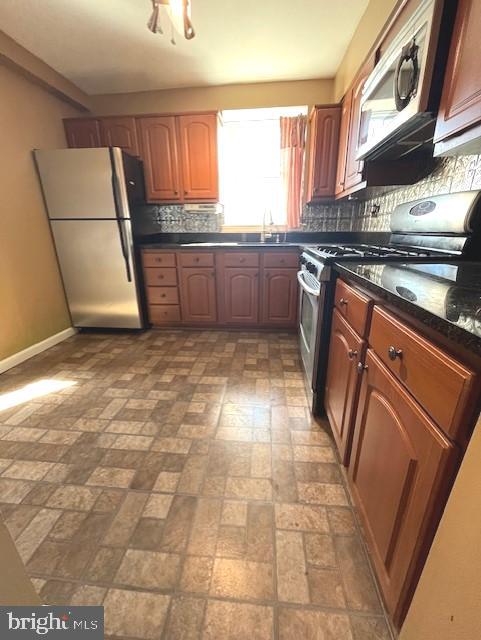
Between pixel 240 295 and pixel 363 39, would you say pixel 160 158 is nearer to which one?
pixel 240 295

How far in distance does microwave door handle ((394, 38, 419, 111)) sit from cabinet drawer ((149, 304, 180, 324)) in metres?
2.44

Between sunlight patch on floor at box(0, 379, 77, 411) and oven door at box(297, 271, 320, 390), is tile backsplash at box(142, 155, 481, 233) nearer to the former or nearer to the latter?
oven door at box(297, 271, 320, 390)

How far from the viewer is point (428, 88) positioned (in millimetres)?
1046

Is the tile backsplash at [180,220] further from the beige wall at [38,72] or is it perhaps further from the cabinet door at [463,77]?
the cabinet door at [463,77]

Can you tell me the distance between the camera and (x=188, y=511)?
3.67 ft

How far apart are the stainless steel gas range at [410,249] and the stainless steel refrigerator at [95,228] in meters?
1.87

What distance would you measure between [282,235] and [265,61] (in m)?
1.58

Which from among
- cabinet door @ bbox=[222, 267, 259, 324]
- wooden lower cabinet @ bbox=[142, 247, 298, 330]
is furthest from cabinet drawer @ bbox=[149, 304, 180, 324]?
cabinet door @ bbox=[222, 267, 259, 324]

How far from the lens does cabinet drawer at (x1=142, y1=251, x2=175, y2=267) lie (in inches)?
112

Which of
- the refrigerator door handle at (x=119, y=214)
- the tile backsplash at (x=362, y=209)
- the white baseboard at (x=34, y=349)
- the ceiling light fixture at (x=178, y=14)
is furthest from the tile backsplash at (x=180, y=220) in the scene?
the ceiling light fixture at (x=178, y=14)

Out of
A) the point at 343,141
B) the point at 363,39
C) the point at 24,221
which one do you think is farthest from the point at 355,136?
the point at 24,221

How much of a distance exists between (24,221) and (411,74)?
3.00 meters

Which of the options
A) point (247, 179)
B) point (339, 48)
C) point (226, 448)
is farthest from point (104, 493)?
point (339, 48)

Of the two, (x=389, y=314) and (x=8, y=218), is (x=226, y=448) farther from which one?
(x=8, y=218)
